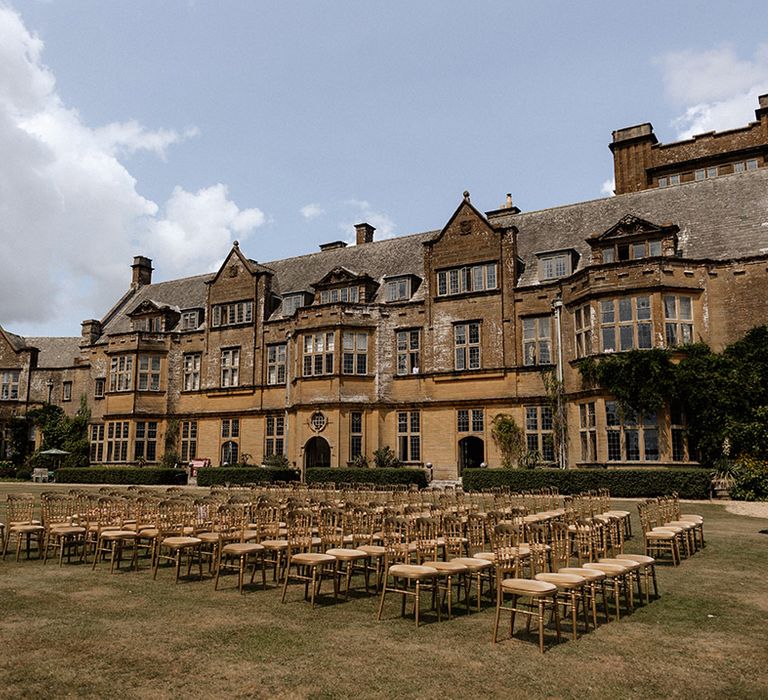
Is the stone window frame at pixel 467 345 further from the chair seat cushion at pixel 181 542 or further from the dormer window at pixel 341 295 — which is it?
the chair seat cushion at pixel 181 542

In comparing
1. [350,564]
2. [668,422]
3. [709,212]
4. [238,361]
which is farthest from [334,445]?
[350,564]

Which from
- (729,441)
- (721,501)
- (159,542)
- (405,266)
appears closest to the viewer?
(159,542)

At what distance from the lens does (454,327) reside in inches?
1353

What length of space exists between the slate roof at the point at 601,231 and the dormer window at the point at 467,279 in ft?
4.54

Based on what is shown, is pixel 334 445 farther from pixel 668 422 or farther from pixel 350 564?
pixel 350 564

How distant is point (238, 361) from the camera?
1623 inches

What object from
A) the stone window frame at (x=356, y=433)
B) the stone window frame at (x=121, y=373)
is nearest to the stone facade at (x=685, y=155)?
the stone window frame at (x=356, y=433)

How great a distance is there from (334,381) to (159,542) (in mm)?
23214

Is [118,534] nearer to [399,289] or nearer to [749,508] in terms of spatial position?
[749,508]

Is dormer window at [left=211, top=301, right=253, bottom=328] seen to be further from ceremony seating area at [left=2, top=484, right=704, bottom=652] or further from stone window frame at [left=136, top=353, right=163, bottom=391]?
ceremony seating area at [left=2, top=484, right=704, bottom=652]

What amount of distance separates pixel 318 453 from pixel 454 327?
1088cm

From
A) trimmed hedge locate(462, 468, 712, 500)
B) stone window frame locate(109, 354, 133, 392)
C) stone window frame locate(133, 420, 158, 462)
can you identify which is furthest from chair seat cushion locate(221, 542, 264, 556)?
stone window frame locate(109, 354, 133, 392)

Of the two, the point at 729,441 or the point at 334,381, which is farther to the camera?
the point at 334,381

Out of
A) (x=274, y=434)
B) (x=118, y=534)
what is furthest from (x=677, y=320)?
(x=118, y=534)
